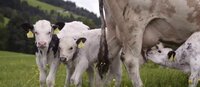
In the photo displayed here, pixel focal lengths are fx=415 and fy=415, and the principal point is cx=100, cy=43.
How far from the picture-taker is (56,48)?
8.09 m

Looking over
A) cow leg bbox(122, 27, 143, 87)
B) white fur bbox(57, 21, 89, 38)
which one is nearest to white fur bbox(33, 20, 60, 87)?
white fur bbox(57, 21, 89, 38)

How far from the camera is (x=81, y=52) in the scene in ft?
27.5

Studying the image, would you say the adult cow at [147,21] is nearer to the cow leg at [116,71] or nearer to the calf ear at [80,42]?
the calf ear at [80,42]

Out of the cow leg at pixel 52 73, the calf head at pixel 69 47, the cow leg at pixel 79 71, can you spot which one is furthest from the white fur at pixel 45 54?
the cow leg at pixel 79 71

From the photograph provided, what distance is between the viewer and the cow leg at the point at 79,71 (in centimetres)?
781

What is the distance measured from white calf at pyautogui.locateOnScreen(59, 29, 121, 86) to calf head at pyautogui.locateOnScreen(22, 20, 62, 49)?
0.38 metres

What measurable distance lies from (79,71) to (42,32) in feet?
3.38

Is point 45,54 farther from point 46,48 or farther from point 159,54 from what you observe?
point 159,54

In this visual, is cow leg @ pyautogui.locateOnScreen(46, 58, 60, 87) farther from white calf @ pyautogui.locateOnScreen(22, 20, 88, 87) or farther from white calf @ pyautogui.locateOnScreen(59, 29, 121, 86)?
white calf @ pyautogui.locateOnScreen(59, 29, 121, 86)

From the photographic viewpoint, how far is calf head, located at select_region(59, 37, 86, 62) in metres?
7.94

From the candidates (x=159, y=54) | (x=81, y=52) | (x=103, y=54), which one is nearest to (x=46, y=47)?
(x=81, y=52)

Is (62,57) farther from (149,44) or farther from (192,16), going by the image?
(192,16)

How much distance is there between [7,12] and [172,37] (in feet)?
276

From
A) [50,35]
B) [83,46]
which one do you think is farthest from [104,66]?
[50,35]
